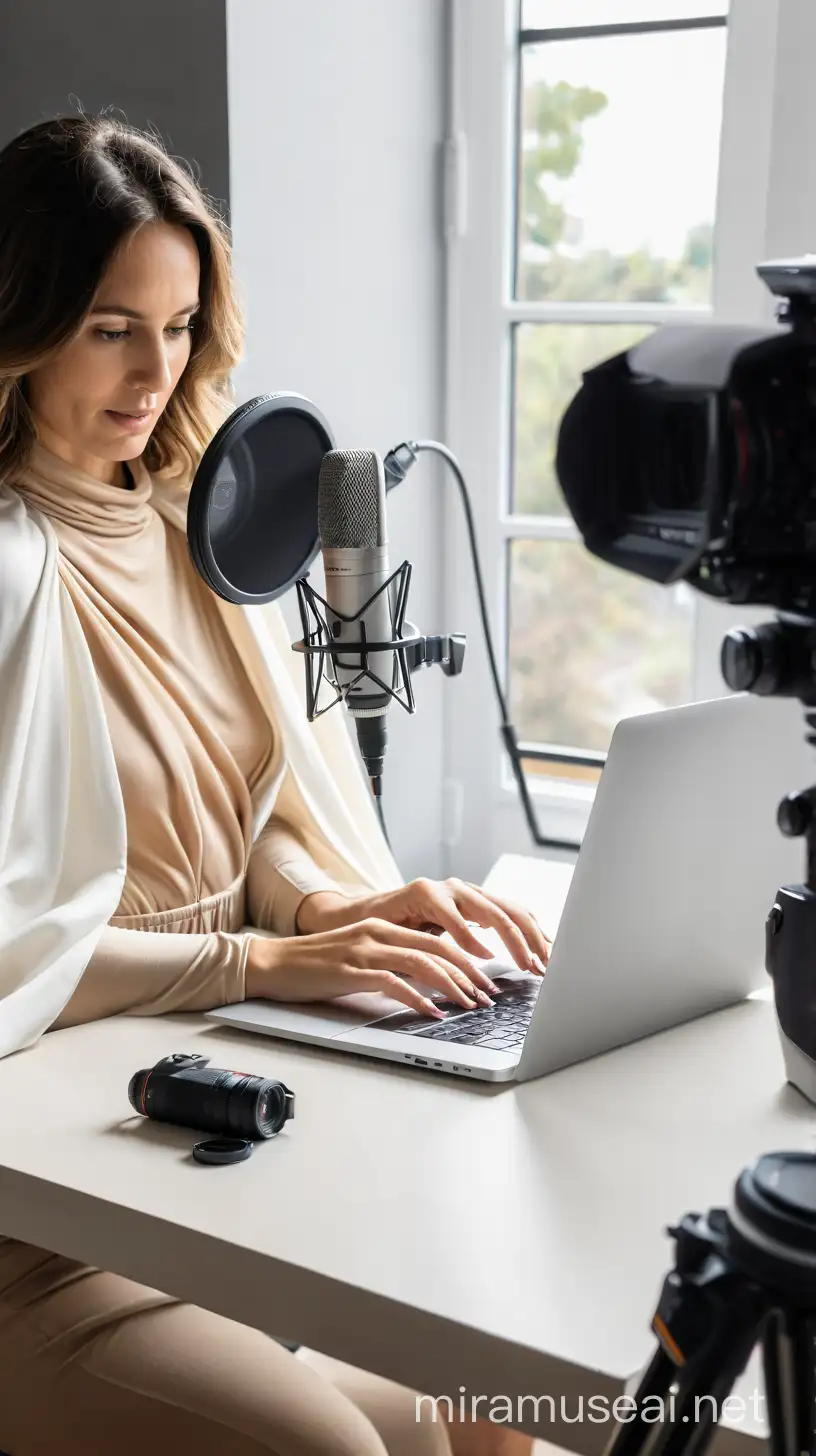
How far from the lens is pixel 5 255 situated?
58.3 inches

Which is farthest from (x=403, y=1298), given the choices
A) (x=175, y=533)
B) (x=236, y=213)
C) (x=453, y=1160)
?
(x=236, y=213)

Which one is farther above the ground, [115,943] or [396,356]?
[396,356]

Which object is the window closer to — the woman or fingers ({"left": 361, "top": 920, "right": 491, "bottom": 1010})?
the woman

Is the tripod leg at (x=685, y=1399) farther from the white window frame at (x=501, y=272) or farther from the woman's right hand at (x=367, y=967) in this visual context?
the white window frame at (x=501, y=272)

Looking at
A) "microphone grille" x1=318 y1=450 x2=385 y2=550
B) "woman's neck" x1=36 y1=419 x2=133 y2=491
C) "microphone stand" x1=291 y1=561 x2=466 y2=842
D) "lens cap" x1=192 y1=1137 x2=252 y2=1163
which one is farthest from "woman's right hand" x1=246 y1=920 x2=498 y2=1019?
"woman's neck" x1=36 y1=419 x2=133 y2=491

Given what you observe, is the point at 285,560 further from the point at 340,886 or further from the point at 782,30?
the point at 782,30

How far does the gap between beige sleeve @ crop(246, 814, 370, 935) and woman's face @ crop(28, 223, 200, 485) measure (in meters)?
Answer: 0.48

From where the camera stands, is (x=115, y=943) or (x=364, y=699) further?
(x=115, y=943)

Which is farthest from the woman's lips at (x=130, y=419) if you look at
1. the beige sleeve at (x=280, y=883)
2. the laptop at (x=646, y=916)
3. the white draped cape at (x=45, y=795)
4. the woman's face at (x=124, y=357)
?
the laptop at (x=646, y=916)

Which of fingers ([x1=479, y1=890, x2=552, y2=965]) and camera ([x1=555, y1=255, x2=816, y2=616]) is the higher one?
camera ([x1=555, y1=255, x2=816, y2=616])

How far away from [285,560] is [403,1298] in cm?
69

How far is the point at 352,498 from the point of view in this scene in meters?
1.27

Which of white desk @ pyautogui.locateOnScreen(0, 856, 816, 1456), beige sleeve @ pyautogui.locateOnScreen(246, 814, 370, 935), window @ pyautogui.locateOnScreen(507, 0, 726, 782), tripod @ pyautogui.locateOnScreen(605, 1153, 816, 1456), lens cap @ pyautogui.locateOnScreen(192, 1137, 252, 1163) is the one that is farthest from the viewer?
window @ pyautogui.locateOnScreen(507, 0, 726, 782)

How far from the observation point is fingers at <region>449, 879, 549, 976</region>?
1.46 m
